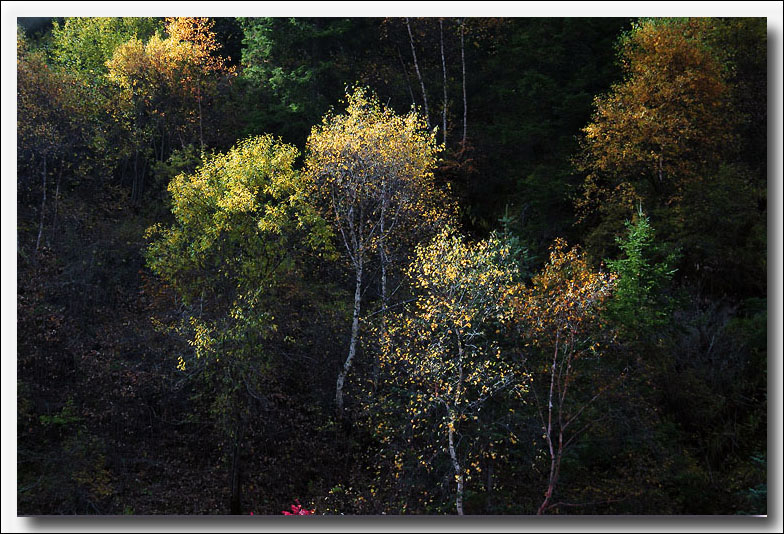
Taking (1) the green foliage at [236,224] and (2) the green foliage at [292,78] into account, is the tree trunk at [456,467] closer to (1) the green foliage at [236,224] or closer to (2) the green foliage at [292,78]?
(1) the green foliage at [236,224]

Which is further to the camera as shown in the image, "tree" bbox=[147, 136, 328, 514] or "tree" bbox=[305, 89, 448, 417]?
"tree" bbox=[305, 89, 448, 417]

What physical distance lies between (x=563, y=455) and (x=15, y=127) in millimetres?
6793

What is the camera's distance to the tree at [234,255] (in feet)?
26.2

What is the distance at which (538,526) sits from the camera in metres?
7.13

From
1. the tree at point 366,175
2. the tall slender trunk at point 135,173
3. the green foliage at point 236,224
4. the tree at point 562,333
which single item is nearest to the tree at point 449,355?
the tree at point 562,333

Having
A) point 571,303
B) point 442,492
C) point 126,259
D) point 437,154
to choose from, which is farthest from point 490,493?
point 126,259

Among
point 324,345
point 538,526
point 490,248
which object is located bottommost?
point 538,526

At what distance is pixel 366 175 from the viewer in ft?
29.7

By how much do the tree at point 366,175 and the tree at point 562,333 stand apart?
1596 mm

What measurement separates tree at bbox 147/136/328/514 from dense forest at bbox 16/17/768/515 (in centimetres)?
3

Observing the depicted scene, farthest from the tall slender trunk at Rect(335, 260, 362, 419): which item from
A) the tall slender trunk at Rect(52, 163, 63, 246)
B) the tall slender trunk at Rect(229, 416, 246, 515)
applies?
the tall slender trunk at Rect(52, 163, 63, 246)

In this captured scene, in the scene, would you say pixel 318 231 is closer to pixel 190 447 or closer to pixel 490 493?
pixel 190 447

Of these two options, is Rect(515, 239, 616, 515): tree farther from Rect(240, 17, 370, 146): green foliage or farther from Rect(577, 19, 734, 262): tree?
Rect(240, 17, 370, 146): green foliage

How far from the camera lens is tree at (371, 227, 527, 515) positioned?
745 cm
